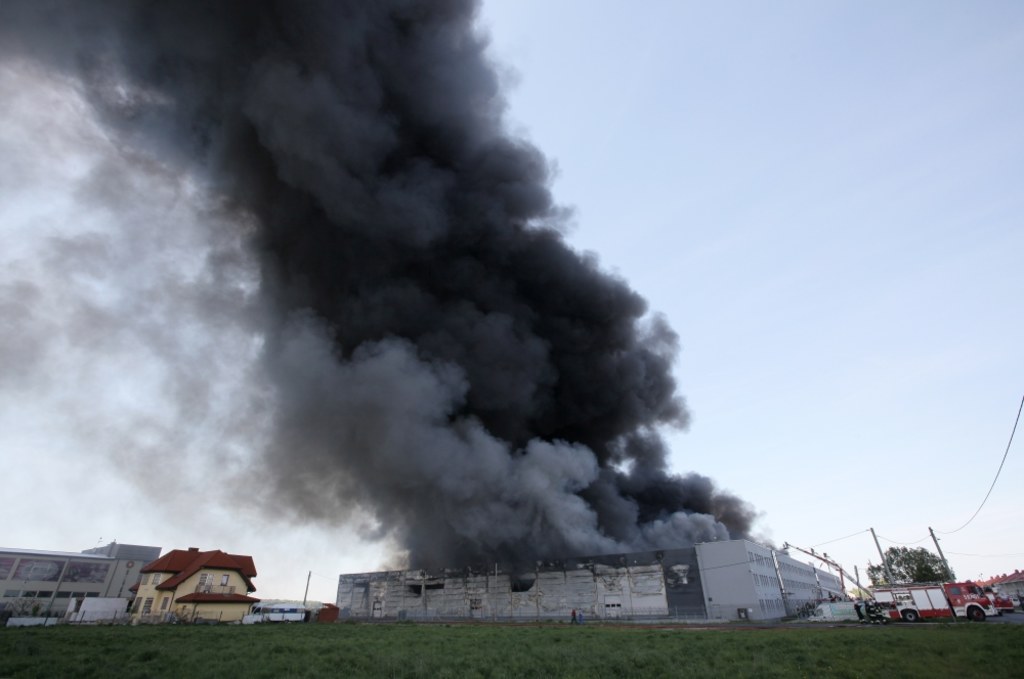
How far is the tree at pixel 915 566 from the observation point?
80.1 meters

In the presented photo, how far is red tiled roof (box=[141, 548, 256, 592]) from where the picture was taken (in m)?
41.1

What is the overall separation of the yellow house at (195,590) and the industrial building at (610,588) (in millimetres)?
15399

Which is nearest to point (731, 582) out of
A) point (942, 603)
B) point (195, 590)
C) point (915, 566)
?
point (942, 603)

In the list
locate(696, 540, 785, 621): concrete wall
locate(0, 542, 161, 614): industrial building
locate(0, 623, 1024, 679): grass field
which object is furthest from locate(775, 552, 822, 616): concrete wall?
locate(0, 542, 161, 614): industrial building

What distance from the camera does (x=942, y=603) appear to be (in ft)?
90.4

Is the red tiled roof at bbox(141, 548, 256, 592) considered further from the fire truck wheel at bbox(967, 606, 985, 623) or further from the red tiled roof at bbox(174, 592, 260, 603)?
the fire truck wheel at bbox(967, 606, 985, 623)

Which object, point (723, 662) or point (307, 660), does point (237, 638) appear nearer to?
point (307, 660)

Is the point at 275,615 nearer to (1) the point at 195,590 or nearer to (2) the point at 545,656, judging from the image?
(1) the point at 195,590

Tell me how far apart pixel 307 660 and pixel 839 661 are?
48.2 ft

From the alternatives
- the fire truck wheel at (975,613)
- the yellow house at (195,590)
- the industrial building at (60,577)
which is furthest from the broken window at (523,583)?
the industrial building at (60,577)

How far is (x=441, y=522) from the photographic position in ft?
151

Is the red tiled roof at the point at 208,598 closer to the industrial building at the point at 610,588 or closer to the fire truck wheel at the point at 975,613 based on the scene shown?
the industrial building at the point at 610,588

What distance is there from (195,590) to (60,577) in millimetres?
37074

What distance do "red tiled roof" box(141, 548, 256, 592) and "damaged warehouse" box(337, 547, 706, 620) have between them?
14.7 meters
